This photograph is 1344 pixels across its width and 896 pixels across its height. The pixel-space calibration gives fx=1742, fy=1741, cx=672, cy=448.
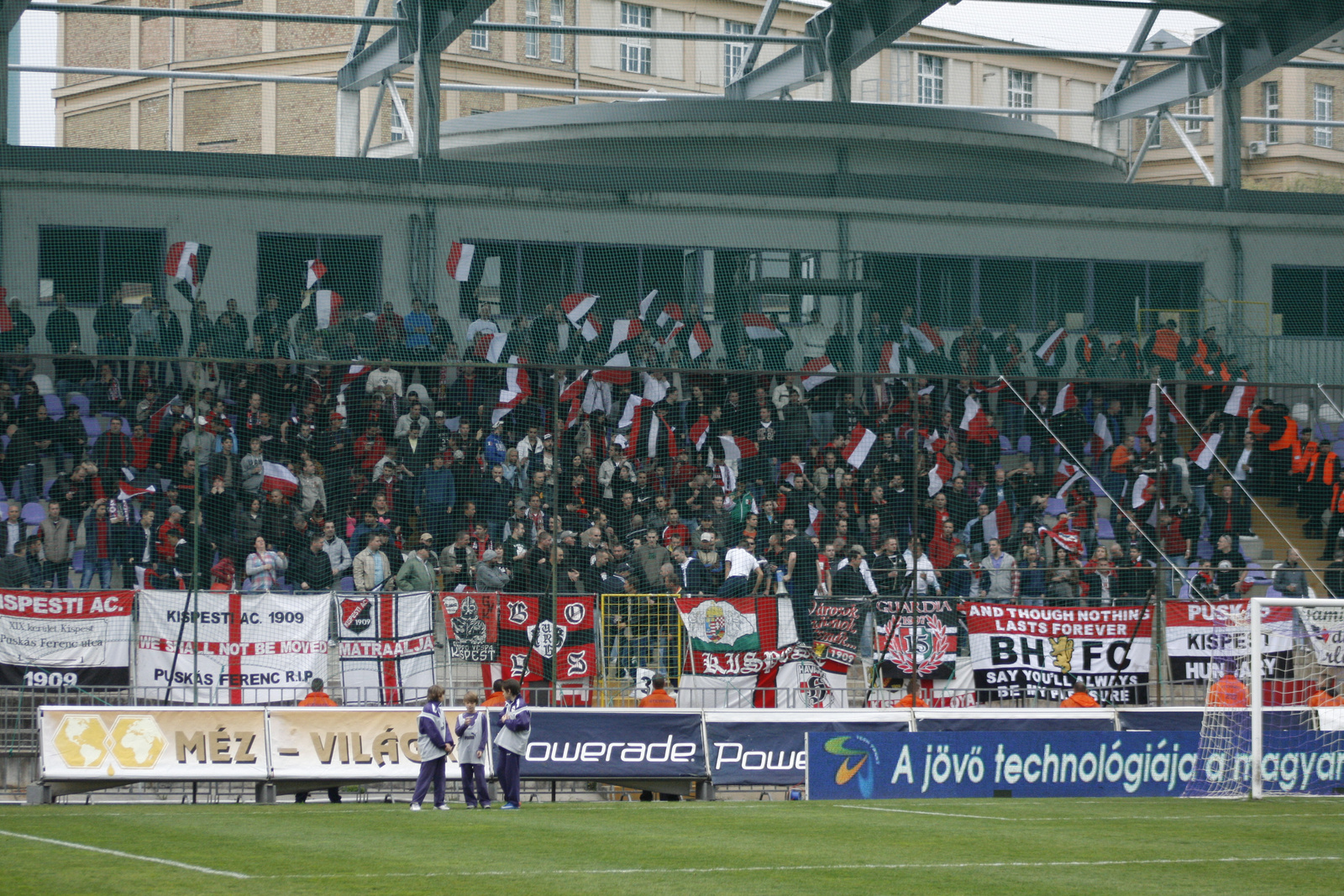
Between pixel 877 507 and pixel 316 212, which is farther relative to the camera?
pixel 316 212

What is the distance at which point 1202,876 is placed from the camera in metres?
12.0

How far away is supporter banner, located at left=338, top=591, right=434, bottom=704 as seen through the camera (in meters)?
20.7

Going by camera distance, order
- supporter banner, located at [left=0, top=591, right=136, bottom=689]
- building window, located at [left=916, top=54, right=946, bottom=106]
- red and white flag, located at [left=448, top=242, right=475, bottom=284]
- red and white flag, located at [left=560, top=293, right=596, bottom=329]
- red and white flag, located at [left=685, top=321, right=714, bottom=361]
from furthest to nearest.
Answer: building window, located at [left=916, top=54, right=946, bottom=106] → red and white flag, located at [left=448, top=242, right=475, bottom=284] → red and white flag, located at [left=560, top=293, right=596, bottom=329] → red and white flag, located at [left=685, top=321, right=714, bottom=361] → supporter banner, located at [left=0, top=591, right=136, bottom=689]

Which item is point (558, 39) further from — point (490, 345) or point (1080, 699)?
point (1080, 699)

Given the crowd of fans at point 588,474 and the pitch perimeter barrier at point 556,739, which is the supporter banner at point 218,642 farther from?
the pitch perimeter barrier at point 556,739

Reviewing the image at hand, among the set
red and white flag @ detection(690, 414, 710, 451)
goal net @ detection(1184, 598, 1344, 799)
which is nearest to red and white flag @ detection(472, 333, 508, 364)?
red and white flag @ detection(690, 414, 710, 451)

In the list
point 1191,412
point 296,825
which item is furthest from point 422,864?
point 1191,412

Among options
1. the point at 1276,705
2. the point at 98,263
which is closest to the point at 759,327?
the point at 98,263

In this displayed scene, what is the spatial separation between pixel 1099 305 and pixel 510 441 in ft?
48.7

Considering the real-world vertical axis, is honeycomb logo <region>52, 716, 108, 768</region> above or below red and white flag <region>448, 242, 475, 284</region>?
below

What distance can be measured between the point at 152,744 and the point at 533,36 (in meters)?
53.8

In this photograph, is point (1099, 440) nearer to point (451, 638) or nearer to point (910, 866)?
point (451, 638)

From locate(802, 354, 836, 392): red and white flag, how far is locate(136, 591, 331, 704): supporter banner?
7.29m

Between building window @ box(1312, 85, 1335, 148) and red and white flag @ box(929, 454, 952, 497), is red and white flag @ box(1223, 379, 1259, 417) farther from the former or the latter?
building window @ box(1312, 85, 1335, 148)
